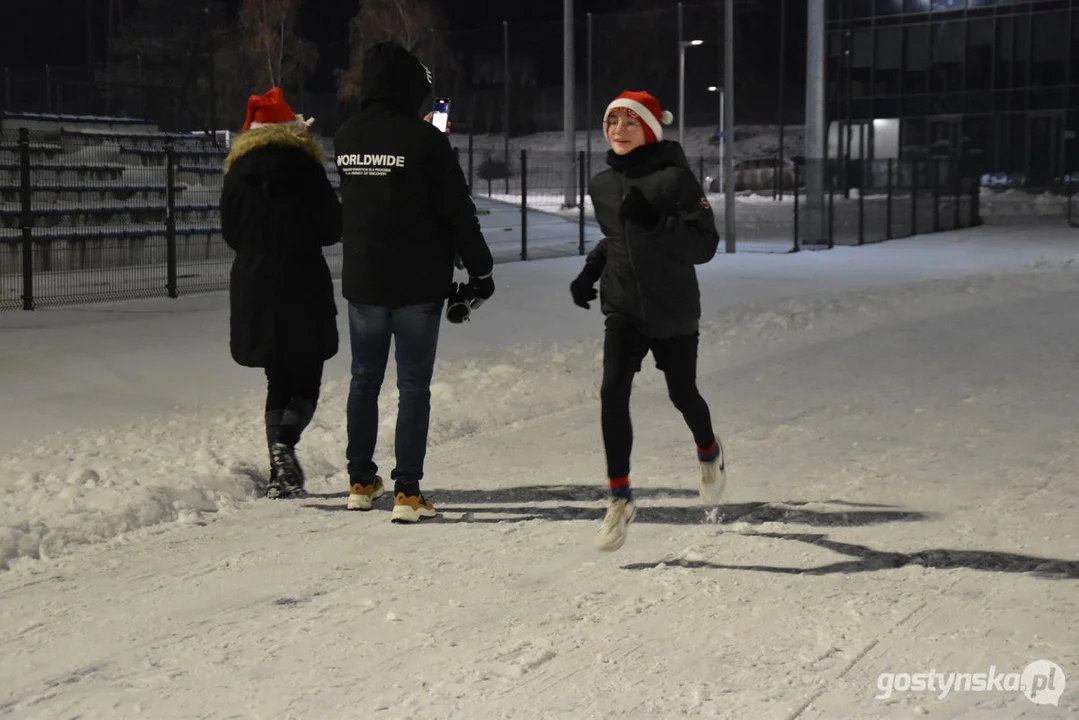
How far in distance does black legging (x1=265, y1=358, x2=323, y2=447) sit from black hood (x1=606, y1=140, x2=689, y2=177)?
1.93 metres

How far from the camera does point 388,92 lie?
19.8ft

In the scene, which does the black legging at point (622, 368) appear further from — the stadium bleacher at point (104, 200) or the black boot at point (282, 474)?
the stadium bleacher at point (104, 200)

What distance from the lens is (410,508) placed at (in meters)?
6.27

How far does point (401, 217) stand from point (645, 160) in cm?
108

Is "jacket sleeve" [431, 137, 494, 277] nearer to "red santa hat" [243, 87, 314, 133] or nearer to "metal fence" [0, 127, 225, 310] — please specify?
"red santa hat" [243, 87, 314, 133]

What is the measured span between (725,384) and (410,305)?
454 cm

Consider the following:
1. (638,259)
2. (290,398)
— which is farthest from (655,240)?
(290,398)

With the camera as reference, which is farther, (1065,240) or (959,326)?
(1065,240)

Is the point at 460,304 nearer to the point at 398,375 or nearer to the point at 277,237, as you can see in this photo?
the point at 398,375

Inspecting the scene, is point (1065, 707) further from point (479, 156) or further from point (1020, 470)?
point (479, 156)

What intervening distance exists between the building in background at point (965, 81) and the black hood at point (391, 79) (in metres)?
48.2

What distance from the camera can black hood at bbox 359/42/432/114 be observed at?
6016 millimetres

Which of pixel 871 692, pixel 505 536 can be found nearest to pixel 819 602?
pixel 871 692

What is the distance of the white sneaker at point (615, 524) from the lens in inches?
225
